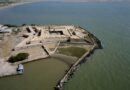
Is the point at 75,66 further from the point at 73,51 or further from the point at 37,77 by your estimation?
the point at 73,51

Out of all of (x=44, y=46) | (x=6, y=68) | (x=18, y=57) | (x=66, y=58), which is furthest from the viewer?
(x=44, y=46)

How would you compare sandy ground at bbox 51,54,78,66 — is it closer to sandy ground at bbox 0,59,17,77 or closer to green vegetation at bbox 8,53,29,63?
green vegetation at bbox 8,53,29,63

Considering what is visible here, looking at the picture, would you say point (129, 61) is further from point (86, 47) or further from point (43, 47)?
point (43, 47)

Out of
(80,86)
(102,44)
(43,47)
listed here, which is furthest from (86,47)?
(80,86)

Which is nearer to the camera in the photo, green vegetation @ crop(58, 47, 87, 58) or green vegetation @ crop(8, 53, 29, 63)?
green vegetation @ crop(8, 53, 29, 63)

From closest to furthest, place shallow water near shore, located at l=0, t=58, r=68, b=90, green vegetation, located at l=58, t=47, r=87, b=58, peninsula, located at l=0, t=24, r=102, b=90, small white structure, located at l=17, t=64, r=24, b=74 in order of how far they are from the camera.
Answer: shallow water near shore, located at l=0, t=58, r=68, b=90 → small white structure, located at l=17, t=64, r=24, b=74 → peninsula, located at l=0, t=24, r=102, b=90 → green vegetation, located at l=58, t=47, r=87, b=58

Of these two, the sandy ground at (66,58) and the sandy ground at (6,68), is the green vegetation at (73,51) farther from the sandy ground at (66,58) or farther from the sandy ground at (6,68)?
the sandy ground at (6,68)

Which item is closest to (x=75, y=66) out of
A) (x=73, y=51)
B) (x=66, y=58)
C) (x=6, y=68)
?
(x=66, y=58)

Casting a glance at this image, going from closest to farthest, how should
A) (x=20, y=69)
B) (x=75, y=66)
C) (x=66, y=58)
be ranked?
1. (x=20, y=69)
2. (x=75, y=66)
3. (x=66, y=58)

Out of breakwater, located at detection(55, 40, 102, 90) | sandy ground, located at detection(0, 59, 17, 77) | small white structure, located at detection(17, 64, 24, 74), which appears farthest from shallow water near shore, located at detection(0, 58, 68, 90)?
sandy ground, located at detection(0, 59, 17, 77)
